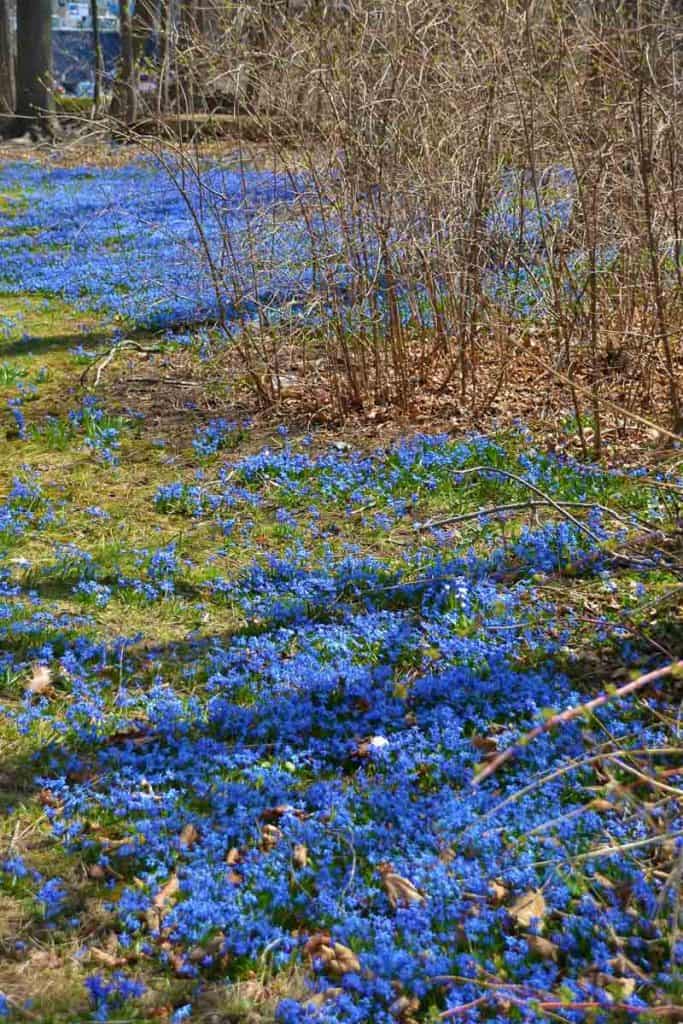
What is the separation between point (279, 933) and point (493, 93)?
18.0 feet

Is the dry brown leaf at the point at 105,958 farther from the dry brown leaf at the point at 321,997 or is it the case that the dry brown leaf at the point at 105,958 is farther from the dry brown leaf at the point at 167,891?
the dry brown leaf at the point at 321,997

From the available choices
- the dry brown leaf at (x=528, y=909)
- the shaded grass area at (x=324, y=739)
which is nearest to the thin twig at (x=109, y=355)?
the shaded grass area at (x=324, y=739)

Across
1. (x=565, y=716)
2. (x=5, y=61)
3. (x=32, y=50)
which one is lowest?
(x=565, y=716)

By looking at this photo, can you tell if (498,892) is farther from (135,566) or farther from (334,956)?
(135,566)

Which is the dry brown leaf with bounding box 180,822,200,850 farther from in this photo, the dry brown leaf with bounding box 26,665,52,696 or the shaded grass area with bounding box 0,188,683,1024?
the dry brown leaf with bounding box 26,665,52,696

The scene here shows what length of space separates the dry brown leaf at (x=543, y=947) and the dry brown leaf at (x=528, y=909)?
0.06 meters

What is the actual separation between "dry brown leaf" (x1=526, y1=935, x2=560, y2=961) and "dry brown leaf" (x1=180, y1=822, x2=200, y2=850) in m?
1.12

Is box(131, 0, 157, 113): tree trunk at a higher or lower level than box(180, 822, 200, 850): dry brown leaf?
higher

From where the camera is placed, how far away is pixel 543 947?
3.00 m

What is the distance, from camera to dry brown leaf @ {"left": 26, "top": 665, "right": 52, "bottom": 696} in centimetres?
449

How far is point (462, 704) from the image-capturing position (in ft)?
14.1

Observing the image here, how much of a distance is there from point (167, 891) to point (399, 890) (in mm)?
695

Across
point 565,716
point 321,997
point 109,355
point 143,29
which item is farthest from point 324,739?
point 143,29

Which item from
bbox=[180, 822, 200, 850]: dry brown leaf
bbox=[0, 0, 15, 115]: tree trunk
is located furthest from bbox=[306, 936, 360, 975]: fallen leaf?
bbox=[0, 0, 15, 115]: tree trunk
